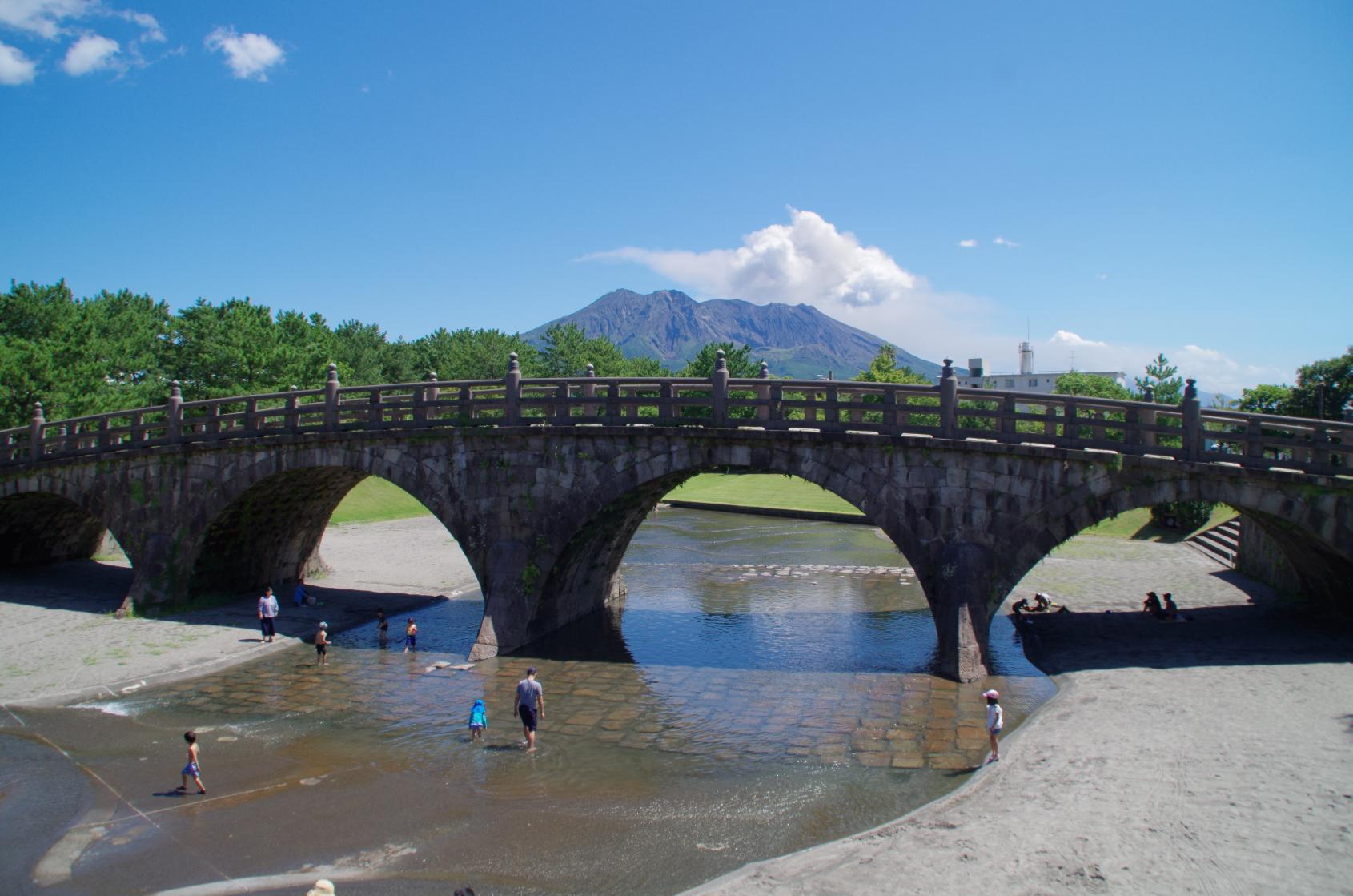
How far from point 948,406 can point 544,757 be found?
12.5 metres

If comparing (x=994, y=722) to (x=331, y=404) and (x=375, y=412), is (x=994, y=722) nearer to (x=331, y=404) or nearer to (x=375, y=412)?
(x=375, y=412)

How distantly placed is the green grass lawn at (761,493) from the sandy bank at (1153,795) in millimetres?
33044

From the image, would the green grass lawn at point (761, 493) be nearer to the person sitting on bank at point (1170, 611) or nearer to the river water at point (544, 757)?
the person sitting on bank at point (1170, 611)

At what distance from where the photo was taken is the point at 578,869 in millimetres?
11961

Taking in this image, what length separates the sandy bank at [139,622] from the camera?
2147 centimetres

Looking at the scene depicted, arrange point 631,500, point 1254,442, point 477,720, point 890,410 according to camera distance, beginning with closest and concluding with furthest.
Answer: point 477,720 → point 1254,442 → point 890,410 → point 631,500

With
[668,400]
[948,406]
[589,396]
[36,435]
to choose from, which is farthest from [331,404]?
[948,406]

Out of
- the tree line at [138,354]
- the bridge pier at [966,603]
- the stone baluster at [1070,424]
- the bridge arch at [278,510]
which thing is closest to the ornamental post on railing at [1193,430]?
the stone baluster at [1070,424]

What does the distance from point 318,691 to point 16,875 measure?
8.71m

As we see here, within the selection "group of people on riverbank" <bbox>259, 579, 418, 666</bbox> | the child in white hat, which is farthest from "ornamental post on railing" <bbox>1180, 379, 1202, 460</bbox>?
"group of people on riverbank" <bbox>259, 579, 418, 666</bbox>

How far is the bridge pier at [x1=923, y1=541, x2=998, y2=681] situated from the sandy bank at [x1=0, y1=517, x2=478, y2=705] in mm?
18680

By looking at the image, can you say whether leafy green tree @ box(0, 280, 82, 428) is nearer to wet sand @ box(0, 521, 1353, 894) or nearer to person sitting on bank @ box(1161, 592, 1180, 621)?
wet sand @ box(0, 521, 1353, 894)

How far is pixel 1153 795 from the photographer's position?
1291cm

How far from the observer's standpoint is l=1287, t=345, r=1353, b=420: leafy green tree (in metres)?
49.6
